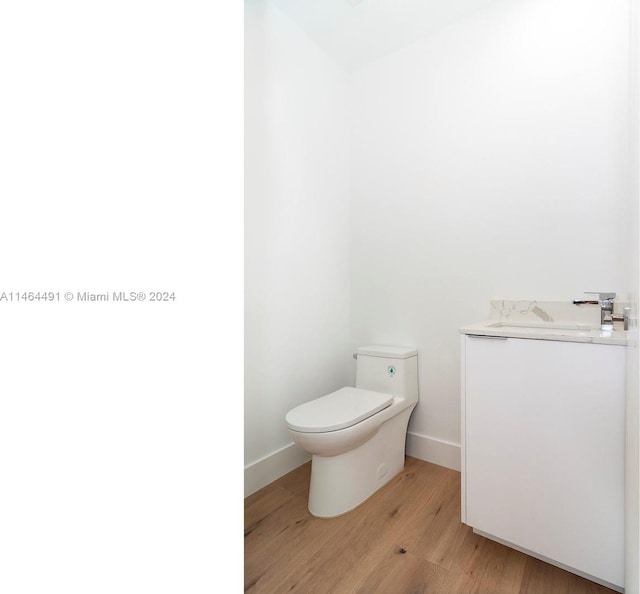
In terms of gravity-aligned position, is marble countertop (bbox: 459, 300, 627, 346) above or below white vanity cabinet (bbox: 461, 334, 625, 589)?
above

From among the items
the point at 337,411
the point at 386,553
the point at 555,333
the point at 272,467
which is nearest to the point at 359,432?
the point at 337,411

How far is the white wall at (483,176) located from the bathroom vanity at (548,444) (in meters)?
0.52

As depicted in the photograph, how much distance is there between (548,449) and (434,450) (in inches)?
34.6

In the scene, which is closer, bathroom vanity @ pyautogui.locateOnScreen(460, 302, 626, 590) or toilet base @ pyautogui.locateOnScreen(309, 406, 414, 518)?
bathroom vanity @ pyautogui.locateOnScreen(460, 302, 626, 590)


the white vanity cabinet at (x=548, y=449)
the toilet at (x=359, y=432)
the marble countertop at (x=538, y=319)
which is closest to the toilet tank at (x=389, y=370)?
the toilet at (x=359, y=432)

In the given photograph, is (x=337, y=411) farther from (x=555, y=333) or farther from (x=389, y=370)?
(x=555, y=333)

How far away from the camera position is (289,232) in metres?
1.95

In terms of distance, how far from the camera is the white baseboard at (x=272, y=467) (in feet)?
5.60

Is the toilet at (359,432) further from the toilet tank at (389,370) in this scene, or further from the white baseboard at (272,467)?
the white baseboard at (272,467)

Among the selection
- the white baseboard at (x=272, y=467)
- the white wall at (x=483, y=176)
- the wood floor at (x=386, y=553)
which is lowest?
the wood floor at (x=386, y=553)

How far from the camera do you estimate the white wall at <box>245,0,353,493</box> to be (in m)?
1.74

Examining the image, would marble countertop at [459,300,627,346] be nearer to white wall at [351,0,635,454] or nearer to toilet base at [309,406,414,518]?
white wall at [351,0,635,454]

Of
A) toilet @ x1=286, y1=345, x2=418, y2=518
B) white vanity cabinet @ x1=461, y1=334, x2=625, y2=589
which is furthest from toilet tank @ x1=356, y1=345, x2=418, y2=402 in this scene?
white vanity cabinet @ x1=461, y1=334, x2=625, y2=589
